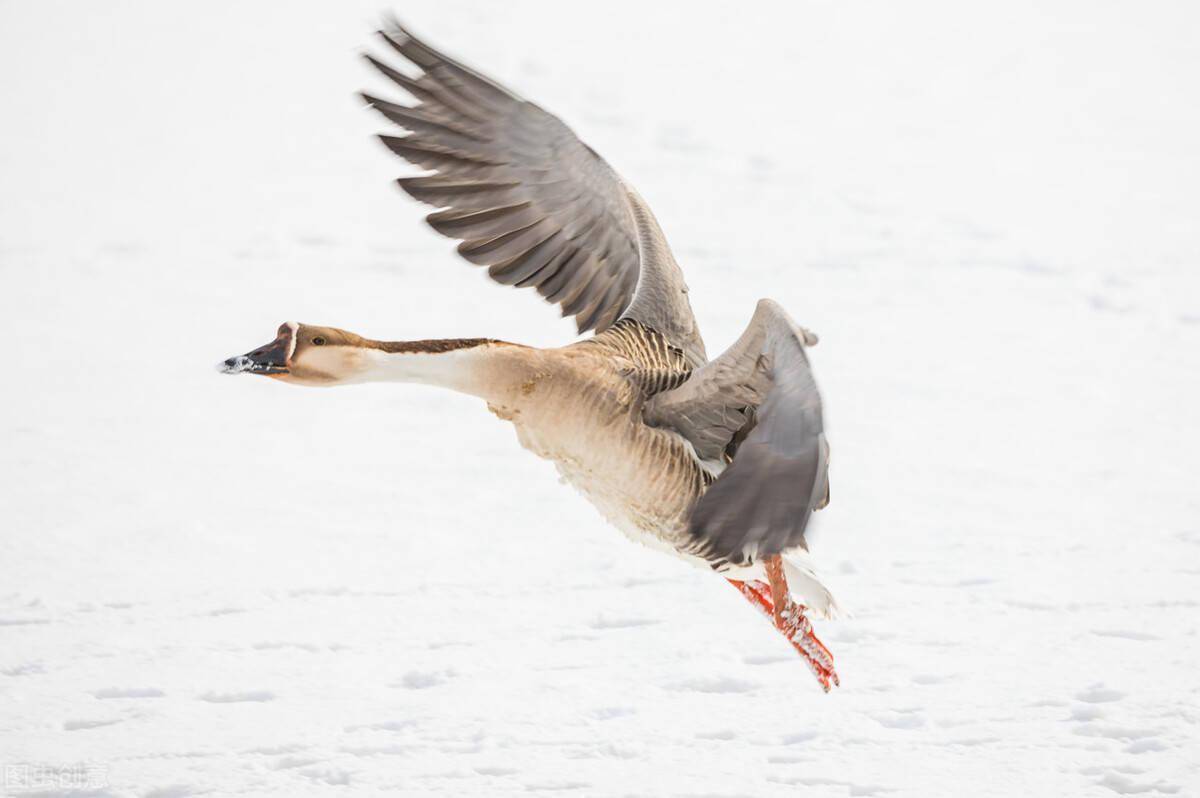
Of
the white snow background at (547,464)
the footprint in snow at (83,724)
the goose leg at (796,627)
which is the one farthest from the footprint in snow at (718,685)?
the footprint in snow at (83,724)

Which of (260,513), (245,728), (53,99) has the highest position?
(53,99)

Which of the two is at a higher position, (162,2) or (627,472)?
(162,2)

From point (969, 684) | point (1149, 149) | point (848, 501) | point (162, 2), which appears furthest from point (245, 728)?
point (162, 2)

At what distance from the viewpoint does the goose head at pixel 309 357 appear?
14.1ft

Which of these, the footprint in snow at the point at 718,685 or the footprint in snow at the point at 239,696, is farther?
the footprint in snow at the point at 718,685

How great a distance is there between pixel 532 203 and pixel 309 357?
1.59 m

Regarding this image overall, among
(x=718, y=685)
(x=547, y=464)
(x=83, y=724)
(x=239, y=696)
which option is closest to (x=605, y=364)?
(x=718, y=685)

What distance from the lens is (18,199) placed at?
11680mm

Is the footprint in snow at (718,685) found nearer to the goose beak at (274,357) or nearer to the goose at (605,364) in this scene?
the goose at (605,364)

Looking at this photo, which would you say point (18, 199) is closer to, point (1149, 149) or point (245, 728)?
point (245, 728)

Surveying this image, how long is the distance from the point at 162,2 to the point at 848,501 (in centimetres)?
1172

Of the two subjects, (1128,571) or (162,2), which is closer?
(1128,571)

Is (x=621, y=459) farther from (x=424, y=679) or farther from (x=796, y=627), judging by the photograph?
(x=424, y=679)

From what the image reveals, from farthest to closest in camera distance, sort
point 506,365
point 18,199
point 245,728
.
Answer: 1. point 18,199
2. point 245,728
3. point 506,365
